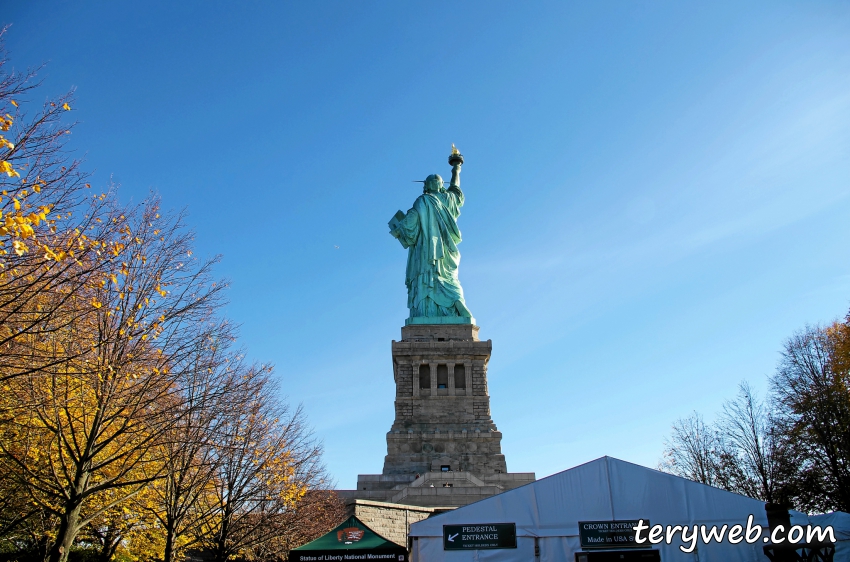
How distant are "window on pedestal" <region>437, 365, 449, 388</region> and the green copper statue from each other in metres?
3.21

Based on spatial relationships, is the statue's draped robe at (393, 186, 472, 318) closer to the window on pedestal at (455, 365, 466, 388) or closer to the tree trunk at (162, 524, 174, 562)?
the window on pedestal at (455, 365, 466, 388)

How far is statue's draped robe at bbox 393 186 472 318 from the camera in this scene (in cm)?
4416

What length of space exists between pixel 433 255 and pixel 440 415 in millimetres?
11521

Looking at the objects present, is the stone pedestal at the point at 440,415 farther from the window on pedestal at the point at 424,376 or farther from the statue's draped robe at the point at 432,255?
the statue's draped robe at the point at 432,255

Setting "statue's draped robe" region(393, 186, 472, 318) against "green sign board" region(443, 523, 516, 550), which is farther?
"statue's draped robe" region(393, 186, 472, 318)

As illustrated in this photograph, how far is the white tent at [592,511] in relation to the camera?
14031 millimetres

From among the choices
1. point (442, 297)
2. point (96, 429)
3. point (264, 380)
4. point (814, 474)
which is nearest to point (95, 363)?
point (96, 429)

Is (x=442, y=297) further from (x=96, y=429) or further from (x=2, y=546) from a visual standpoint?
(x=96, y=429)

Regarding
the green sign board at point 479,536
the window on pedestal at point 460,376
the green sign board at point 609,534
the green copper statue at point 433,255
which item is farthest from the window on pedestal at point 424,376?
the green sign board at point 609,534

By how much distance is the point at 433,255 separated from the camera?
4531 cm

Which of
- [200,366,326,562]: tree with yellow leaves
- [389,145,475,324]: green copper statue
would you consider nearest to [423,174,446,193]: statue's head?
[389,145,475,324]: green copper statue

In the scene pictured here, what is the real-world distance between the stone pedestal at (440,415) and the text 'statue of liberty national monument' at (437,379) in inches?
2.3

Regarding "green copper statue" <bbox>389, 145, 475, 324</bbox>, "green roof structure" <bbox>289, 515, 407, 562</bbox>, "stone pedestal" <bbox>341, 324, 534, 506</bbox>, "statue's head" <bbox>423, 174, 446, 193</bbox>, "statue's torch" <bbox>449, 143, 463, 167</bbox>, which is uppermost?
"statue's torch" <bbox>449, 143, 463, 167</bbox>

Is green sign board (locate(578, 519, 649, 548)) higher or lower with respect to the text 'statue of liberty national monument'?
lower
